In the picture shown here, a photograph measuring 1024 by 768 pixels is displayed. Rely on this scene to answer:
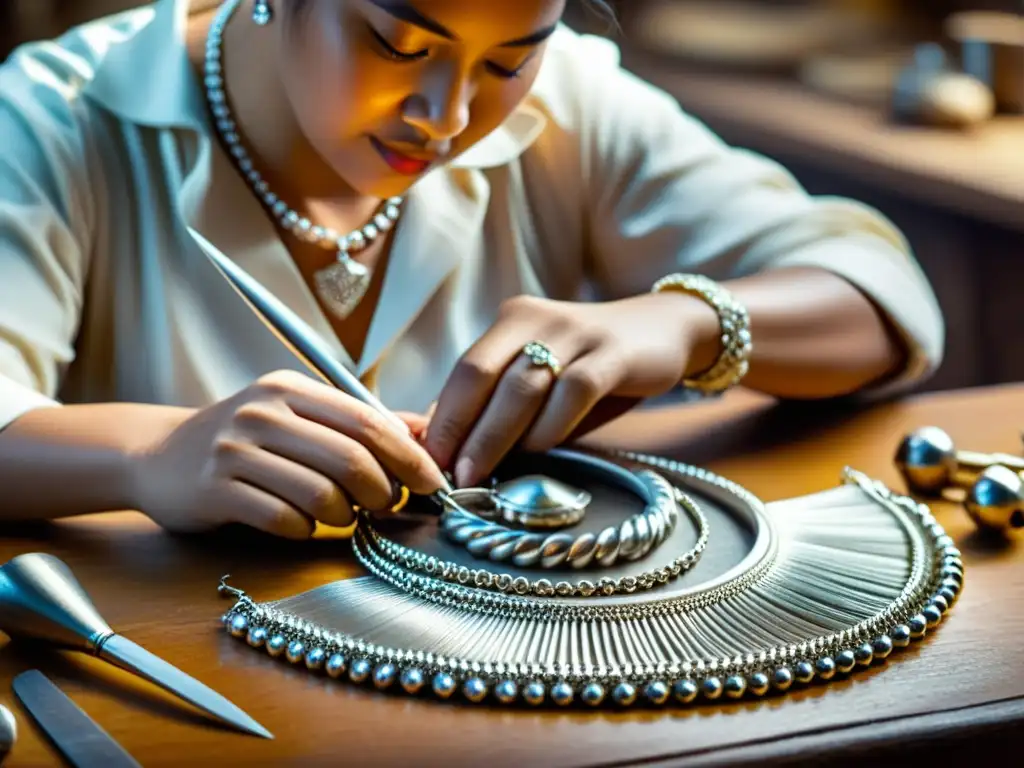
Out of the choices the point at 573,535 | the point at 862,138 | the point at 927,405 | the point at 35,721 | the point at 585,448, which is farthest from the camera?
the point at 862,138

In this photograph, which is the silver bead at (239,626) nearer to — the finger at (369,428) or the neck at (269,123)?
the finger at (369,428)

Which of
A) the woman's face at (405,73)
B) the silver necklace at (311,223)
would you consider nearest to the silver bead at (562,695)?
the woman's face at (405,73)

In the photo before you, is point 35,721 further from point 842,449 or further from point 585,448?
point 842,449

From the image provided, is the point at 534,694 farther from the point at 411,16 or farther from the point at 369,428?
the point at 411,16

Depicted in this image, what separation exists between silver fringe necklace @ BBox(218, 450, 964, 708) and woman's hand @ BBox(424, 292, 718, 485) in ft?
0.16

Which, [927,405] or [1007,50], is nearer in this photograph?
[927,405]

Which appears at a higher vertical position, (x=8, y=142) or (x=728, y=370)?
(x=8, y=142)

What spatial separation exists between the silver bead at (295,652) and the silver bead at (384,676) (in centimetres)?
4

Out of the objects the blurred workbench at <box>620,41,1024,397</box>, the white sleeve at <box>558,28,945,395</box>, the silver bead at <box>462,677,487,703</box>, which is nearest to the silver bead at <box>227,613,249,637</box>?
the silver bead at <box>462,677,487,703</box>

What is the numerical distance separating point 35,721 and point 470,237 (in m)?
0.52

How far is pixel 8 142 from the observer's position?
34.2 inches

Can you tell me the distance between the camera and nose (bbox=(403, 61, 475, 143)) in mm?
729

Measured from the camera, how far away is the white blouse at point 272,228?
0.88 metres

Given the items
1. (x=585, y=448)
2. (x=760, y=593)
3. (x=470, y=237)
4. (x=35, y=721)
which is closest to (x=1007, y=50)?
(x=470, y=237)
